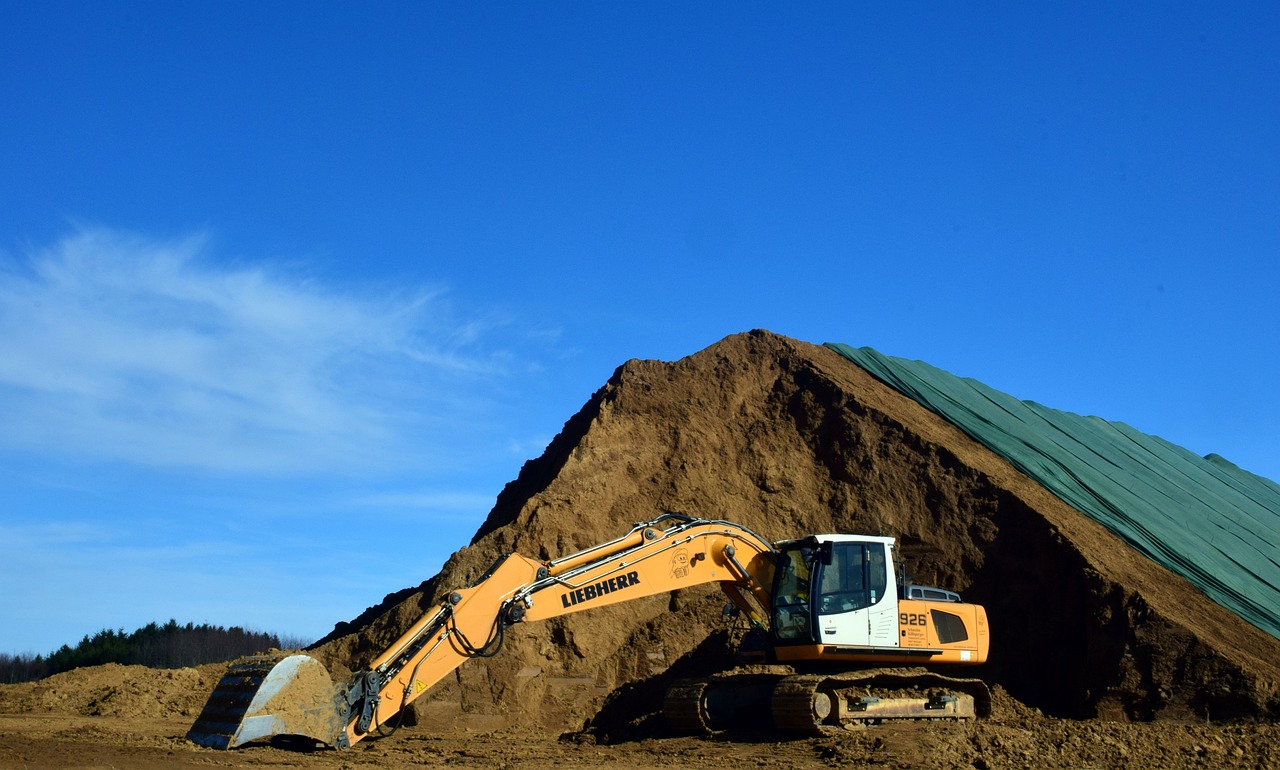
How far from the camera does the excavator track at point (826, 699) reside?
44.3ft

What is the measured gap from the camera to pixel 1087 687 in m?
16.9

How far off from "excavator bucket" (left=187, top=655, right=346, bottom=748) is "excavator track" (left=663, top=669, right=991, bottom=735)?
16.6 feet

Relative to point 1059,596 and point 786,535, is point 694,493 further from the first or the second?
point 1059,596

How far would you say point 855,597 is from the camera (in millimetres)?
14070

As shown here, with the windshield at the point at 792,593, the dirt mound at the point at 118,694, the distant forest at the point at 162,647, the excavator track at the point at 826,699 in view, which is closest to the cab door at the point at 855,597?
the windshield at the point at 792,593

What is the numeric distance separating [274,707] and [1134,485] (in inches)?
755

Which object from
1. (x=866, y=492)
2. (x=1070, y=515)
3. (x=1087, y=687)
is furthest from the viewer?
(x=866, y=492)

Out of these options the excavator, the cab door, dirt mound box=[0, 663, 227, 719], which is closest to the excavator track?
the excavator

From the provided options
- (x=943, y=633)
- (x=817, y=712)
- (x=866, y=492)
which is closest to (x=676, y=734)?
(x=817, y=712)

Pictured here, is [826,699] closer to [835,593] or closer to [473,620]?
[835,593]

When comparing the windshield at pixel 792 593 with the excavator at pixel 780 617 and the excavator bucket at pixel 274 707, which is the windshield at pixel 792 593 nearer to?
the excavator at pixel 780 617

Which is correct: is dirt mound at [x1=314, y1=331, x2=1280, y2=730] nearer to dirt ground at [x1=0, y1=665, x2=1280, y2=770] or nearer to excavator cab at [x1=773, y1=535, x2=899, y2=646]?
dirt ground at [x1=0, y1=665, x2=1280, y2=770]

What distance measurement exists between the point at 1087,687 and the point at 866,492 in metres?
5.80

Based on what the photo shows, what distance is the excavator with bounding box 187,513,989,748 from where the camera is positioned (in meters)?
12.2
